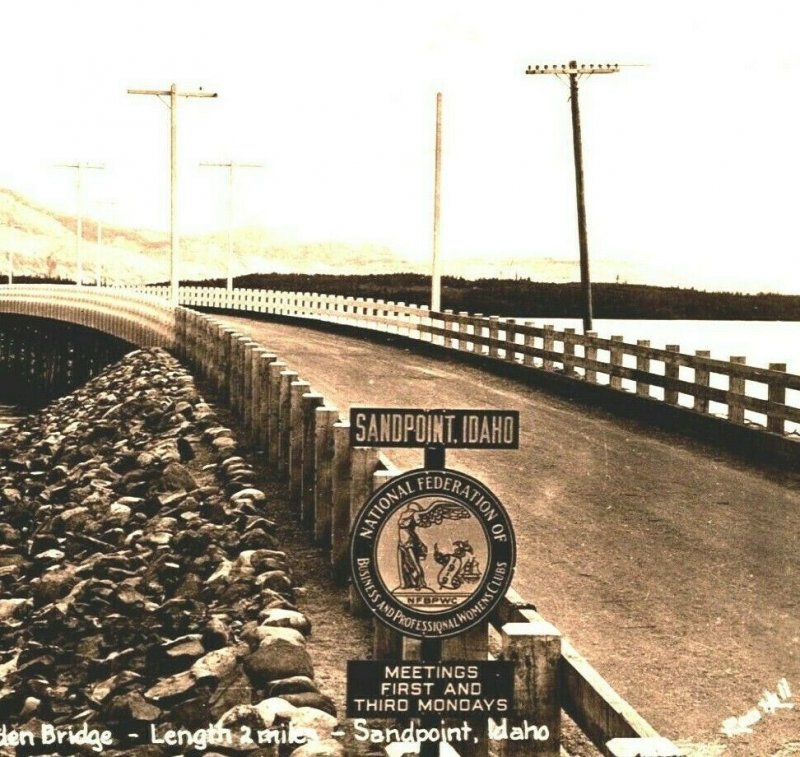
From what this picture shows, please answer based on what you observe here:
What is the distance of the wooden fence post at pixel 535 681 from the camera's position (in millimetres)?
4938

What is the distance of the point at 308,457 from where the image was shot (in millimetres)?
11070

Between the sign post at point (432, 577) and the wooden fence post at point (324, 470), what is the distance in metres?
5.01

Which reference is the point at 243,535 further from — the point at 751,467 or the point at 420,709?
the point at 751,467

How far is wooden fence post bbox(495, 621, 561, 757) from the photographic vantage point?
494 centimetres

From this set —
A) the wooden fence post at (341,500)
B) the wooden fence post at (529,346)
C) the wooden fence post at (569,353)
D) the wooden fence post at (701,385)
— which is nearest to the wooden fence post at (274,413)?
the wooden fence post at (341,500)

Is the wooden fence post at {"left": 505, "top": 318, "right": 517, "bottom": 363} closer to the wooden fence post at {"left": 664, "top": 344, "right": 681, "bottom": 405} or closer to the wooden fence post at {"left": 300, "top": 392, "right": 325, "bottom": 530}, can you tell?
the wooden fence post at {"left": 664, "top": 344, "right": 681, "bottom": 405}

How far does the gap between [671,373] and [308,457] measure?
9757mm

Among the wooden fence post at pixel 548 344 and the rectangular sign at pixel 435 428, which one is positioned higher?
the rectangular sign at pixel 435 428

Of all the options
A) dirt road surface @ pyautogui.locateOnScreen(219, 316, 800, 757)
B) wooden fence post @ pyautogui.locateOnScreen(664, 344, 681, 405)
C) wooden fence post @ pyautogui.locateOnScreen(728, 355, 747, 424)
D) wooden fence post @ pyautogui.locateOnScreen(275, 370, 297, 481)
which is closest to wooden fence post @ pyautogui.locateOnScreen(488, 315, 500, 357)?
dirt road surface @ pyautogui.locateOnScreen(219, 316, 800, 757)

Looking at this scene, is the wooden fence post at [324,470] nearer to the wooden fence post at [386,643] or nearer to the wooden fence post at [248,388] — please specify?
the wooden fence post at [386,643]

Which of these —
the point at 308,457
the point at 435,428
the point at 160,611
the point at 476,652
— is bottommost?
the point at 160,611

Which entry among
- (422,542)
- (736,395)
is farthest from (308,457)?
(736,395)

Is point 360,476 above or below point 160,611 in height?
above

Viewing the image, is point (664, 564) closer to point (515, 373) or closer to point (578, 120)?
point (515, 373)
